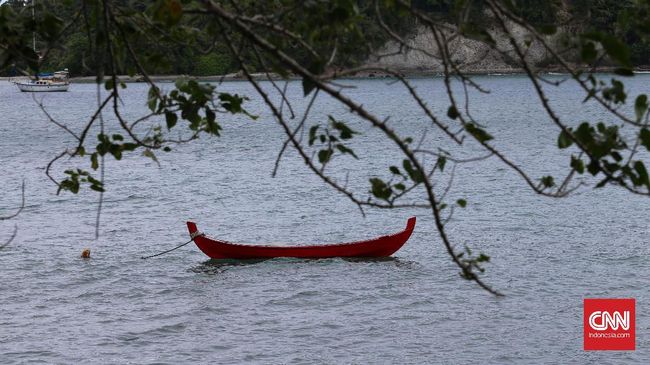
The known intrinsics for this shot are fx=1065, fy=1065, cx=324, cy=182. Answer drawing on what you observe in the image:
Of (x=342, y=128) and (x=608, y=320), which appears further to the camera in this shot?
(x=608, y=320)

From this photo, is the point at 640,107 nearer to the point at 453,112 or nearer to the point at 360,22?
the point at 453,112

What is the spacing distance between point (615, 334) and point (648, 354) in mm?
1468

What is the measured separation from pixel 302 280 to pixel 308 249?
1.90 metres

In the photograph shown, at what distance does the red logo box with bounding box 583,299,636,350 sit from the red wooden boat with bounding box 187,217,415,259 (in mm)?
5777

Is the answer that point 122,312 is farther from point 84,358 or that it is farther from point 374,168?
point 374,168

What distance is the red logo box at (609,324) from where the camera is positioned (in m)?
18.7

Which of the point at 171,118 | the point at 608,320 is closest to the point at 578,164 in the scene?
the point at 171,118

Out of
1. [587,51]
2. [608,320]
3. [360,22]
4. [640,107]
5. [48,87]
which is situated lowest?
[608,320]

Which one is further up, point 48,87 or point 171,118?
point 48,87

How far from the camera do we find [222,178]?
4869 centimetres

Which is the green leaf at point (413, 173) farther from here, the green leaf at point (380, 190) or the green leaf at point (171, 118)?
the green leaf at point (171, 118)

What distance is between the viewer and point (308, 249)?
85.9 ft

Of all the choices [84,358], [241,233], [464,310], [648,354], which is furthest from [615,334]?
[241,233]

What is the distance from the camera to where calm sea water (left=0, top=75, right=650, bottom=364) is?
62.3 ft
